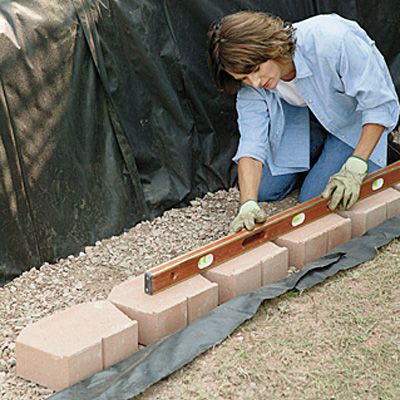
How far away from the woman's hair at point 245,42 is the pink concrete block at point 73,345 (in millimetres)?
1370

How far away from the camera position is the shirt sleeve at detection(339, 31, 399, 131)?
291 cm

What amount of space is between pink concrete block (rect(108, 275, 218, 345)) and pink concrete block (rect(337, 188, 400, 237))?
3.54ft

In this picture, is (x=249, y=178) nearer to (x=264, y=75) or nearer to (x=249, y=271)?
(x=264, y=75)

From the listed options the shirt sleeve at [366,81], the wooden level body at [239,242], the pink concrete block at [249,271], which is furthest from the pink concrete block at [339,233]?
the shirt sleeve at [366,81]

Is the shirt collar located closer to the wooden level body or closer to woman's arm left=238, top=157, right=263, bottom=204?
woman's arm left=238, top=157, right=263, bottom=204

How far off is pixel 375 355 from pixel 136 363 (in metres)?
0.93

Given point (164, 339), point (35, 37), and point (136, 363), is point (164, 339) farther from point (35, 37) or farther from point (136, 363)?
point (35, 37)

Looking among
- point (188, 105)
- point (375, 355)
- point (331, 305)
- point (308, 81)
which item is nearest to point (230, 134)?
point (188, 105)

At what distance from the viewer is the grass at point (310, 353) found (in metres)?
1.92

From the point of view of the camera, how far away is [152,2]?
329 centimetres

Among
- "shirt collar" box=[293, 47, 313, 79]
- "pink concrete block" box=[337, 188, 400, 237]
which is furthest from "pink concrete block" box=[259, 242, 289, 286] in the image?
"shirt collar" box=[293, 47, 313, 79]

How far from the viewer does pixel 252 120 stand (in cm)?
326

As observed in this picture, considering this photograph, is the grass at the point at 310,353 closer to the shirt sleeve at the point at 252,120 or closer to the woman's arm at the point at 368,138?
the woman's arm at the point at 368,138

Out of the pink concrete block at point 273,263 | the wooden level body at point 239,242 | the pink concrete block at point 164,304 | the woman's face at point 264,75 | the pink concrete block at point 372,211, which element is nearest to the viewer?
the pink concrete block at point 164,304
